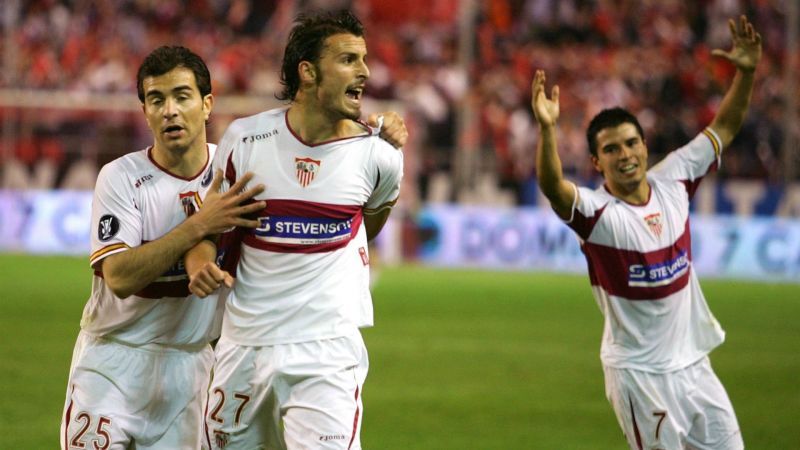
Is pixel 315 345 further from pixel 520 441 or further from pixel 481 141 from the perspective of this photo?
pixel 481 141

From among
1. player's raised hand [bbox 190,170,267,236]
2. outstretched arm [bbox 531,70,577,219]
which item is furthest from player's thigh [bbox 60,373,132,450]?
outstretched arm [bbox 531,70,577,219]

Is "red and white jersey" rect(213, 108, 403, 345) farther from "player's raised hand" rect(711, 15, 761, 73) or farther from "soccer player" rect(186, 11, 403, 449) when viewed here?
"player's raised hand" rect(711, 15, 761, 73)

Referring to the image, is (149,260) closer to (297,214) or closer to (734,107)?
(297,214)

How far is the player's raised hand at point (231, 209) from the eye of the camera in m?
4.68

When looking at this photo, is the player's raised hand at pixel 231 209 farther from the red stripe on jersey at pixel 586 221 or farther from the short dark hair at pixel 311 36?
the red stripe on jersey at pixel 586 221

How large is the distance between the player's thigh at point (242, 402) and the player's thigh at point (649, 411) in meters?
2.06

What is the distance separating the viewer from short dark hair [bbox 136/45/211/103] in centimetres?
506

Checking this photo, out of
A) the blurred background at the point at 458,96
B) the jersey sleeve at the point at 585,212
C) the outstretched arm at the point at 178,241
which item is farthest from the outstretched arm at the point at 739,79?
the blurred background at the point at 458,96

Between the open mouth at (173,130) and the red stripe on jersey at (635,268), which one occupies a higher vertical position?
the open mouth at (173,130)

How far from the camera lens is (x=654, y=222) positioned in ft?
20.6

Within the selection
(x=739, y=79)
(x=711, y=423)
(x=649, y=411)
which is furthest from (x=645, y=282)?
(x=739, y=79)

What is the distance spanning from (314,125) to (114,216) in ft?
3.07

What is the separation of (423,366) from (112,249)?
693cm

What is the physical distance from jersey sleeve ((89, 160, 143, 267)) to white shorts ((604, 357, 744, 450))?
104 inches
